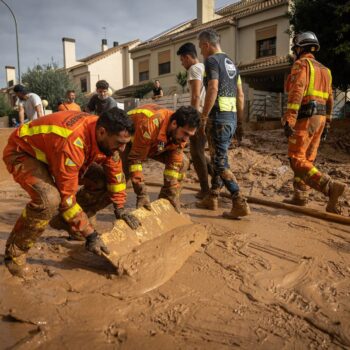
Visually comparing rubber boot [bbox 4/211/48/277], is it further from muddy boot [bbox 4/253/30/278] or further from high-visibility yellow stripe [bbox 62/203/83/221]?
high-visibility yellow stripe [bbox 62/203/83/221]

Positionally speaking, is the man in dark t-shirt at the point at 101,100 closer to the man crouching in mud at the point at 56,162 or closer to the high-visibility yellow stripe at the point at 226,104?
the high-visibility yellow stripe at the point at 226,104

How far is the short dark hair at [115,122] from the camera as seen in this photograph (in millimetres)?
2250

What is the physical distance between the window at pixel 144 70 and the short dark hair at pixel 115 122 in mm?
23198

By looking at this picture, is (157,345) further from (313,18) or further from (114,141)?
(313,18)

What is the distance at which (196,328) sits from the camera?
1828 mm

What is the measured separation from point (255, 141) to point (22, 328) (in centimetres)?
726

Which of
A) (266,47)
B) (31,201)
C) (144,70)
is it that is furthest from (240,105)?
(144,70)

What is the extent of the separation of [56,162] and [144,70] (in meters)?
23.6

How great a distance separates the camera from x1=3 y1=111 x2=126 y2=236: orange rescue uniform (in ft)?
7.32

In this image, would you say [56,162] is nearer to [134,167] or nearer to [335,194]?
[134,167]

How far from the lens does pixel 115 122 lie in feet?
7.38

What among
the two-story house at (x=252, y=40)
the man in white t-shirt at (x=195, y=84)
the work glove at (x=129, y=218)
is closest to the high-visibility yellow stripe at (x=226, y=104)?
the man in white t-shirt at (x=195, y=84)

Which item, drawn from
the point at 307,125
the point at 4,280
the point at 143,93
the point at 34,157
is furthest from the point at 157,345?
the point at 143,93

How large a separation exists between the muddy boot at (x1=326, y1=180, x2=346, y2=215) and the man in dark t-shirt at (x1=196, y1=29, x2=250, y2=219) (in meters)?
0.91
